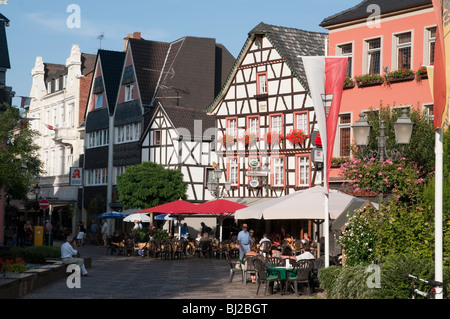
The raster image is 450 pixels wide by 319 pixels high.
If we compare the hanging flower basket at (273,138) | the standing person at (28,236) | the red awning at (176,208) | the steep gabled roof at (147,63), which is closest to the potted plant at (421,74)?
the red awning at (176,208)

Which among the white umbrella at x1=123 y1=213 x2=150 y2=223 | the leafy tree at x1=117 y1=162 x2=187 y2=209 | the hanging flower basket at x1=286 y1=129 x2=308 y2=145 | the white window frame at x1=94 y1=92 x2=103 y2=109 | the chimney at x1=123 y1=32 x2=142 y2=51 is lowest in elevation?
the white umbrella at x1=123 y1=213 x2=150 y2=223

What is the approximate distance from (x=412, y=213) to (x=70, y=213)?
46.6 m

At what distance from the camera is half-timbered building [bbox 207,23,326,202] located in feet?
135

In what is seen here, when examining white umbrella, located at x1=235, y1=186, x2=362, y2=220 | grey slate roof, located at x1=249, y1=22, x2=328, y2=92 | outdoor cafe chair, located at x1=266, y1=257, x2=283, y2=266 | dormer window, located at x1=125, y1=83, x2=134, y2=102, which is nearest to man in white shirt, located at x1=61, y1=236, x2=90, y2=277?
white umbrella, located at x1=235, y1=186, x2=362, y2=220

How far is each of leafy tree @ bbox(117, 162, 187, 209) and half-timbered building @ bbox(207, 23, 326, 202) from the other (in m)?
4.12

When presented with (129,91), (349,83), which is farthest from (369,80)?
(129,91)

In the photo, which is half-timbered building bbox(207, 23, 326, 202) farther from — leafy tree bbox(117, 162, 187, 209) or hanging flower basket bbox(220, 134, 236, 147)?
leafy tree bbox(117, 162, 187, 209)

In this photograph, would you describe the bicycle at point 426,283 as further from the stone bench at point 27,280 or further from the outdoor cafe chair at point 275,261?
the stone bench at point 27,280

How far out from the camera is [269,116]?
4312 centimetres

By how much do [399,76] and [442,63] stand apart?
70.5 feet

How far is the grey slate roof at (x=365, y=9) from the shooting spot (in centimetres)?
3259

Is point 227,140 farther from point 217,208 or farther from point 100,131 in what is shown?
point 100,131
